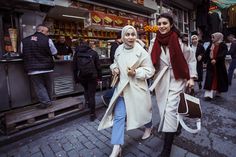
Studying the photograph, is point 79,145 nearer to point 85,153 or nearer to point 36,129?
point 85,153

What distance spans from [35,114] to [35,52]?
4.40ft

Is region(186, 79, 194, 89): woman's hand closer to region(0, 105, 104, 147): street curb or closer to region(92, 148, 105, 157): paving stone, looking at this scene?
region(92, 148, 105, 157): paving stone

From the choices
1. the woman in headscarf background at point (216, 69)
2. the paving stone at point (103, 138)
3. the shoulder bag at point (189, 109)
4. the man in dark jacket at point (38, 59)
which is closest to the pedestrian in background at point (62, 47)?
the man in dark jacket at point (38, 59)

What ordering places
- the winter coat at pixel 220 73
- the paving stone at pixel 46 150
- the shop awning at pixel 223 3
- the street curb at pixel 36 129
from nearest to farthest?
the paving stone at pixel 46 150 < the street curb at pixel 36 129 < the winter coat at pixel 220 73 < the shop awning at pixel 223 3

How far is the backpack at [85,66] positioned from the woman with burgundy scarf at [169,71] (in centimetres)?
176

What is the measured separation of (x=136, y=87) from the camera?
8.88 ft

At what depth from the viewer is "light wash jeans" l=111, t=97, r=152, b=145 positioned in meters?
2.60

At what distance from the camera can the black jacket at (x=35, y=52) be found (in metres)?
4.22

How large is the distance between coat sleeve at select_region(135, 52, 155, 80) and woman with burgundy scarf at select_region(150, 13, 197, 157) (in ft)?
0.25

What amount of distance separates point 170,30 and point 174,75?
0.63m

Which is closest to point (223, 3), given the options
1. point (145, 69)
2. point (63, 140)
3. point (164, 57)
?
point (164, 57)

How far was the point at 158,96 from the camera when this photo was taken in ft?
9.21

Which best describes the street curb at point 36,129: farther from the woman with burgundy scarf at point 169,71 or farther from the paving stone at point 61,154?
the woman with burgundy scarf at point 169,71

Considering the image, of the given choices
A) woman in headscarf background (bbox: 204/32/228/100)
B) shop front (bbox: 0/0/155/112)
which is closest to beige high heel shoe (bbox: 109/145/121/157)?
shop front (bbox: 0/0/155/112)
